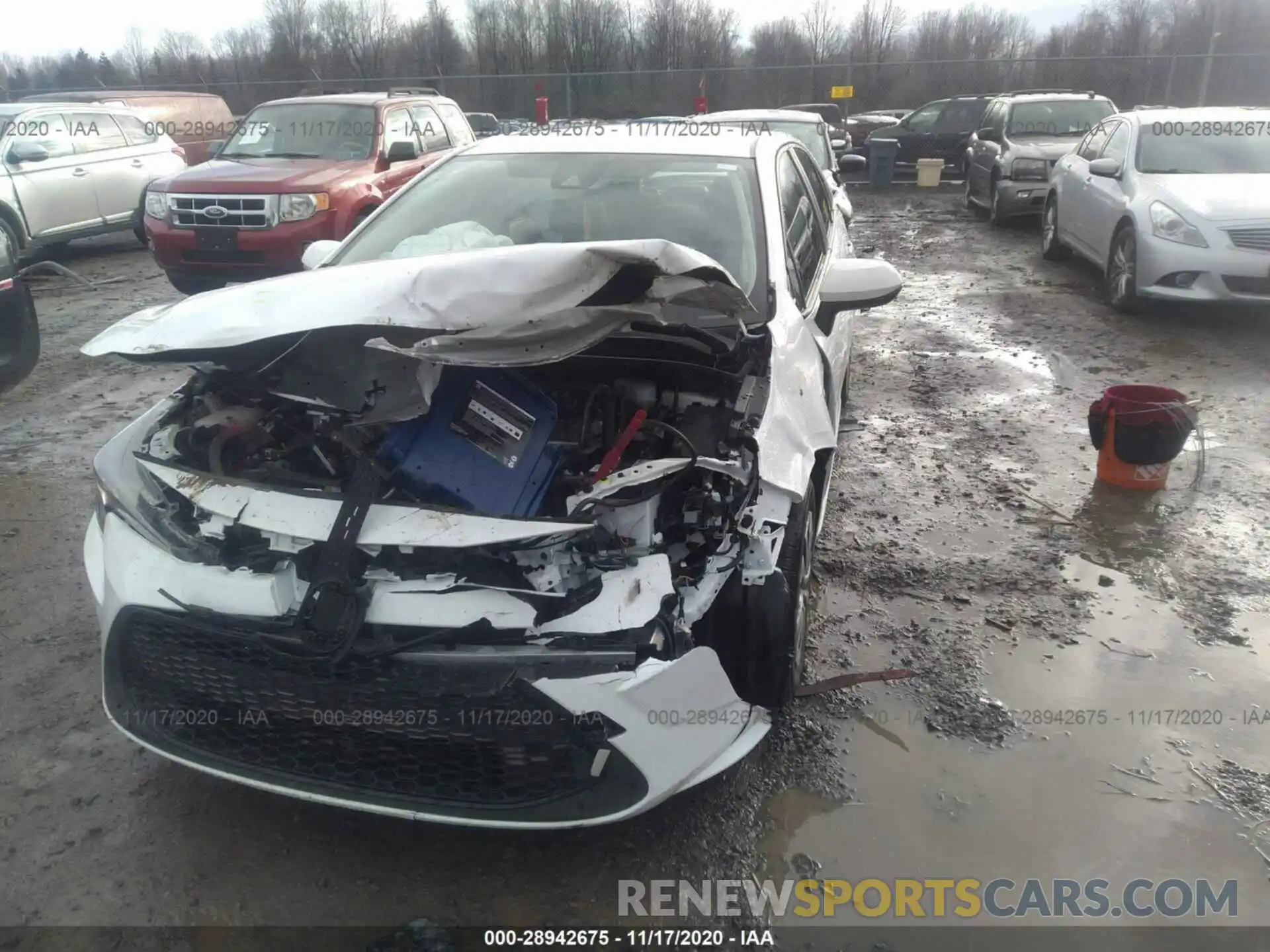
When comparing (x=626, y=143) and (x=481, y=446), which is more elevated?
(x=626, y=143)

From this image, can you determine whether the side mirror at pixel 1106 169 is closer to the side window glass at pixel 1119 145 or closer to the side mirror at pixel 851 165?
the side window glass at pixel 1119 145

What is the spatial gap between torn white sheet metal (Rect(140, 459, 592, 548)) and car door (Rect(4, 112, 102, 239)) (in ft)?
31.2

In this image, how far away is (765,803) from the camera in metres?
2.61

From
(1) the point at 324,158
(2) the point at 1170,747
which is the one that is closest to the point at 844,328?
(2) the point at 1170,747

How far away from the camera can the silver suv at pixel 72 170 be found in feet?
31.9

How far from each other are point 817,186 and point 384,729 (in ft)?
13.3

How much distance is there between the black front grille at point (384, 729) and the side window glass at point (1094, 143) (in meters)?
8.77

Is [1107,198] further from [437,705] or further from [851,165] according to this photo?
[437,705]

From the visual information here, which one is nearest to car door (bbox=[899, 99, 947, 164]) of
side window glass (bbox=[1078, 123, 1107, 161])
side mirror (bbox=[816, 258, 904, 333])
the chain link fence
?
the chain link fence

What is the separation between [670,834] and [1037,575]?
7.05ft

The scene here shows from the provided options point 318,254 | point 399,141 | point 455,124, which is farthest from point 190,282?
point 318,254

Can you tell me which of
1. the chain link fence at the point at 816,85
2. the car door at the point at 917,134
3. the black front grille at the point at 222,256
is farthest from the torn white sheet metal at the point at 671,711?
the chain link fence at the point at 816,85

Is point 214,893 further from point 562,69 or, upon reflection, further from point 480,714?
point 562,69

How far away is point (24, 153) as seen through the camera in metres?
9.53
